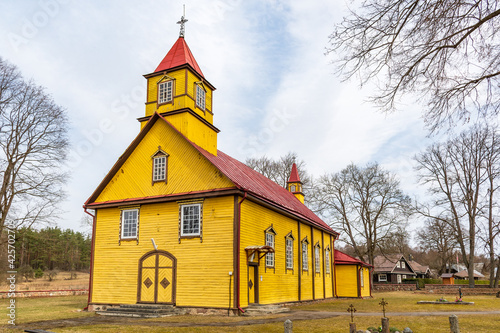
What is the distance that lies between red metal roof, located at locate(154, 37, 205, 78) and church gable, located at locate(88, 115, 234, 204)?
3233mm

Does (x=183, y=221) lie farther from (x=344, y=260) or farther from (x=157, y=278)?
(x=344, y=260)

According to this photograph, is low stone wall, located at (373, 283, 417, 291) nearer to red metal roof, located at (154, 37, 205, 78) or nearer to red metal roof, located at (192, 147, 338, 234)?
red metal roof, located at (192, 147, 338, 234)

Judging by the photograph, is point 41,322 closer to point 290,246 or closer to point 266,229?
point 266,229

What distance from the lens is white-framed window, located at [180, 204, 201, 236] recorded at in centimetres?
1775

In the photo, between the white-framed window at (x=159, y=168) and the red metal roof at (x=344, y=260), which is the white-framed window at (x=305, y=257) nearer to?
the red metal roof at (x=344, y=260)

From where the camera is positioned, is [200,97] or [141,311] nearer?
[141,311]

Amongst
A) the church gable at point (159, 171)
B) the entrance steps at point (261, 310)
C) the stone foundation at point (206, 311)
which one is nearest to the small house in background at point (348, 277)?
the entrance steps at point (261, 310)

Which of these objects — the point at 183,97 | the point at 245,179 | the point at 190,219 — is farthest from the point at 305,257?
the point at 183,97

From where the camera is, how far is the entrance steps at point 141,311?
16672mm

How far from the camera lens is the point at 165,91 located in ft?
68.9

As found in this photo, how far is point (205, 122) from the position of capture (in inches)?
828

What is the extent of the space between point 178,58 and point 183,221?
9.00m

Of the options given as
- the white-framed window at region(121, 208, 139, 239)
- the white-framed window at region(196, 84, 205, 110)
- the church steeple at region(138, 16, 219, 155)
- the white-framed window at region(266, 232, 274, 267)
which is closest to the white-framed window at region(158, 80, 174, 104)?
the church steeple at region(138, 16, 219, 155)

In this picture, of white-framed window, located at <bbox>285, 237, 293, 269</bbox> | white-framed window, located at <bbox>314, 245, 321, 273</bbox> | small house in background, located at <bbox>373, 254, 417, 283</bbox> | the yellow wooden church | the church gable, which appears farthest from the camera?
small house in background, located at <bbox>373, 254, 417, 283</bbox>
